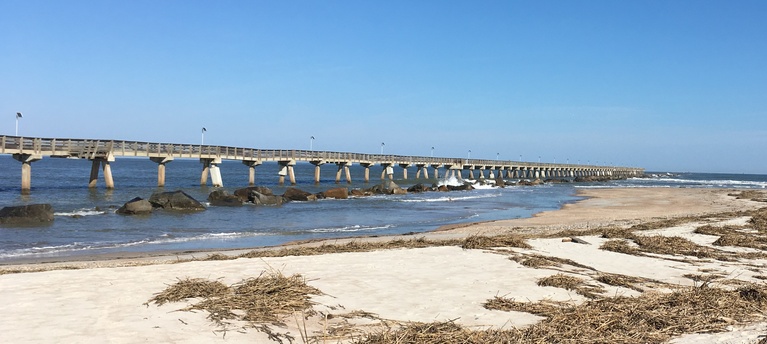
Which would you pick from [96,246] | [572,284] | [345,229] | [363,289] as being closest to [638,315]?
[572,284]

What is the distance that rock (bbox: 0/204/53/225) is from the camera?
19547 mm

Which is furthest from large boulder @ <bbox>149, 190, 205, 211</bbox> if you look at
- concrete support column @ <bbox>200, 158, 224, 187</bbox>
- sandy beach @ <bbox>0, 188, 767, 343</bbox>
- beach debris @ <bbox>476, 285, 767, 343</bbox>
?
beach debris @ <bbox>476, 285, 767, 343</bbox>

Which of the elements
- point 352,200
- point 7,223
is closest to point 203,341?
point 7,223

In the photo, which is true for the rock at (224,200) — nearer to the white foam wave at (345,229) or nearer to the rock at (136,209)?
the rock at (136,209)

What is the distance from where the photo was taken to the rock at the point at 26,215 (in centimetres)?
1955

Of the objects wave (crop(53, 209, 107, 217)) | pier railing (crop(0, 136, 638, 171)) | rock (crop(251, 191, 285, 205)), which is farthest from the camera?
pier railing (crop(0, 136, 638, 171))

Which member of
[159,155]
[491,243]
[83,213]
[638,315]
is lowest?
[83,213]

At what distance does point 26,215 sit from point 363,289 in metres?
17.8

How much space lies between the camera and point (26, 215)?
1988 centimetres

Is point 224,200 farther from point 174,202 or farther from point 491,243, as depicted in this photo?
point 491,243

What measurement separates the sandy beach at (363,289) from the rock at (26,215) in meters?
10.5

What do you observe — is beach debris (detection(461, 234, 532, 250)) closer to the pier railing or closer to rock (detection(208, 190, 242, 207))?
rock (detection(208, 190, 242, 207))

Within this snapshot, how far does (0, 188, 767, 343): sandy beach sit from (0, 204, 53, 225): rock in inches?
412

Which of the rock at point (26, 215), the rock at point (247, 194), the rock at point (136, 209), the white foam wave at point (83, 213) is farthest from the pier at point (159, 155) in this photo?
the rock at point (26, 215)
